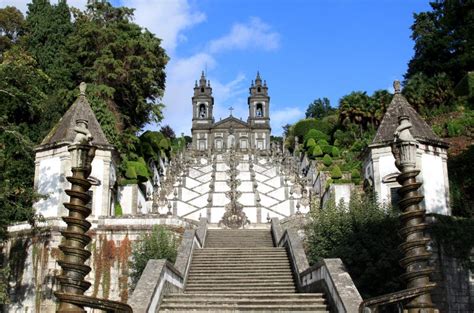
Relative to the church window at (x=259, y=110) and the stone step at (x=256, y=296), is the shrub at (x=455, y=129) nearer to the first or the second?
the stone step at (x=256, y=296)

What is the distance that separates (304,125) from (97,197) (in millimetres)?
37800

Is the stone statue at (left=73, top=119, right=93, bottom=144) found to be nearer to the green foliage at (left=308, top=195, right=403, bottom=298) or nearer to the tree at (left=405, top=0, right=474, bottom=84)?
the green foliage at (left=308, top=195, right=403, bottom=298)

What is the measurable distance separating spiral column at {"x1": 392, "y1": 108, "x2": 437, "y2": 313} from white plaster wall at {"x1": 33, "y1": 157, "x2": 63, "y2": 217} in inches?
677

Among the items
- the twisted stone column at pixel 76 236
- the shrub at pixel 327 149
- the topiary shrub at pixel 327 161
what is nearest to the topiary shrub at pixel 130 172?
the topiary shrub at pixel 327 161

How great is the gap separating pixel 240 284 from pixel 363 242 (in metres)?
4.45

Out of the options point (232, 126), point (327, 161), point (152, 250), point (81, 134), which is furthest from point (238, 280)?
point (232, 126)

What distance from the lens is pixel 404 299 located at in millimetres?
8750

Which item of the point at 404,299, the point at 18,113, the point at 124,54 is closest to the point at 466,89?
the point at 124,54

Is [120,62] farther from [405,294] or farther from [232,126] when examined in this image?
[232,126]

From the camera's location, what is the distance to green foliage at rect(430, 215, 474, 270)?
65.2 feet

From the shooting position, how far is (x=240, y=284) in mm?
15891

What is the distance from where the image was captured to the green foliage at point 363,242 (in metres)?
17.2

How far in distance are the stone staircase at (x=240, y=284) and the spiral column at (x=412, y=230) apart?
4844 mm

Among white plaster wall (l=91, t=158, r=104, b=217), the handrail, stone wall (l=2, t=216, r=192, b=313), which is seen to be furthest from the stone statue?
white plaster wall (l=91, t=158, r=104, b=217)
